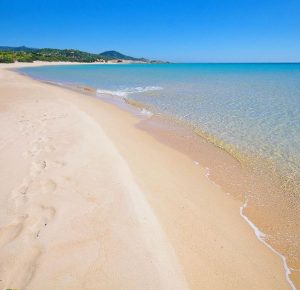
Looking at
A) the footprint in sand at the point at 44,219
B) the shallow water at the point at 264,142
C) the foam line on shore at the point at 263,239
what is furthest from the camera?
the shallow water at the point at 264,142

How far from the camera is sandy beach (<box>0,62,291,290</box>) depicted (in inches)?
127

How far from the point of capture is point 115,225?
4.01 m

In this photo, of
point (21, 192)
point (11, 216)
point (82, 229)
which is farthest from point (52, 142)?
point (82, 229)

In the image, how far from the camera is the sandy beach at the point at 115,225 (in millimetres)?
3225

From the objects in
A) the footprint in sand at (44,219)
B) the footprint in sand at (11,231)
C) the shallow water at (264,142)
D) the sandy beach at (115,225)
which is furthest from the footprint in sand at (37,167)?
the shallow water at (264,142)

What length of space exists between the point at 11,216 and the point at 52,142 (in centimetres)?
331

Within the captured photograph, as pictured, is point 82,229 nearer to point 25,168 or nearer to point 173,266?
point 173,266

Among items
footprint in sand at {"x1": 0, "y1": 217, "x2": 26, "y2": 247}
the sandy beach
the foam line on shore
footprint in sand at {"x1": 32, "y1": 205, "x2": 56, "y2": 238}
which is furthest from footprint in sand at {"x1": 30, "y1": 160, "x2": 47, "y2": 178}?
the foam line on shore

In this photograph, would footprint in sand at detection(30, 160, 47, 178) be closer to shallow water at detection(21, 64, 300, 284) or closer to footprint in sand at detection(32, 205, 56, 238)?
footprint in sand at detection(32, 205, 56, 238)

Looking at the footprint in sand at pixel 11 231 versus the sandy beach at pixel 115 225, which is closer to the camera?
the sandy beach at pixel 115 225

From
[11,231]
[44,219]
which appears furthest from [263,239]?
[11,231]

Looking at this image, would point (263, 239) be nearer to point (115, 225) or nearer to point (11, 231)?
point (115, 225)

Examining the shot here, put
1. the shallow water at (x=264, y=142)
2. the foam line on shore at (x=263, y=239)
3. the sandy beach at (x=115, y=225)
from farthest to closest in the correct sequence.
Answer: the shallow water at (x=264, y=142) → the foam line on shore at (x=263, y=239) → the sandy beach at (x=115, y=225)

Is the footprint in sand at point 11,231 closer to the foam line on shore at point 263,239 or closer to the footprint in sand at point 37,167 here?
the footprint in sand at point 37,167
